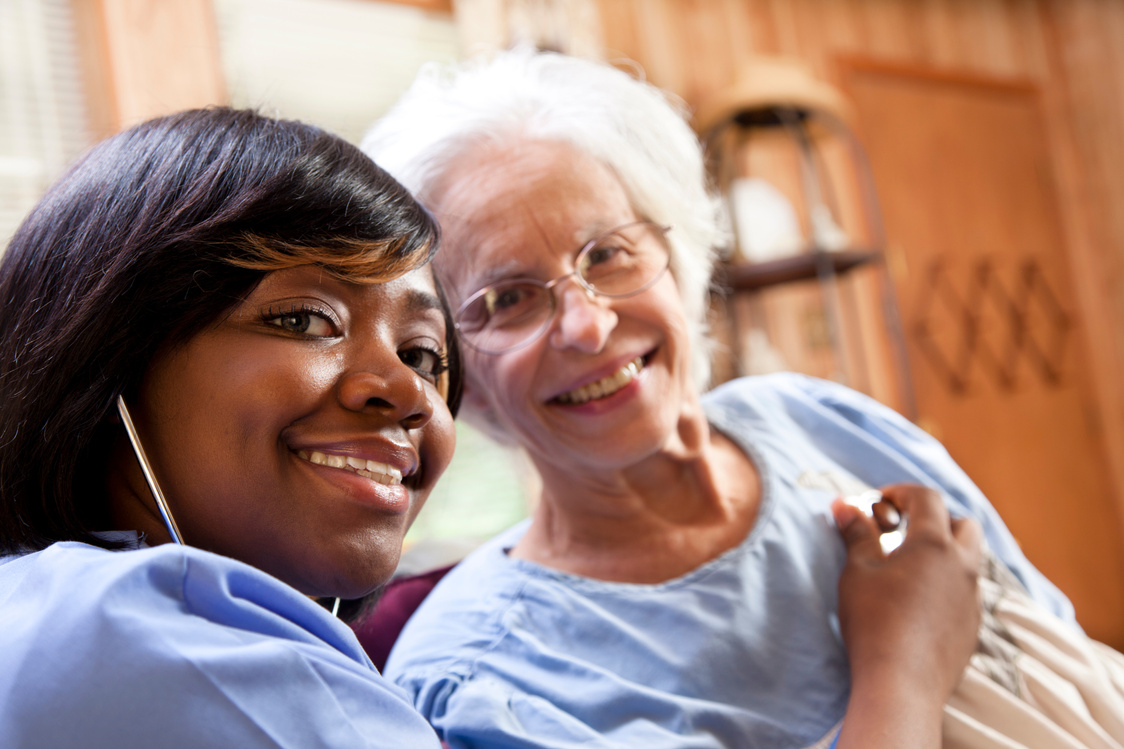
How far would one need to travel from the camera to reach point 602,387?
119 centimetres

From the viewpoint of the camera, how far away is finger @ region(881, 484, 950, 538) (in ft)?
3.80

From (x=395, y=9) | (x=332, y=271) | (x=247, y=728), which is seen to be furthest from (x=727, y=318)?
(x=247, y=728)

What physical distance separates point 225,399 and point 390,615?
0.78 metres

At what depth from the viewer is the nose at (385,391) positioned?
0.74 m

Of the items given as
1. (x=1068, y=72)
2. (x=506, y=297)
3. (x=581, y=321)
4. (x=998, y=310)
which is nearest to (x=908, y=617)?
(x=581, y=321)

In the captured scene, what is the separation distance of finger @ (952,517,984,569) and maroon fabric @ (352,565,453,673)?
30.0 inches

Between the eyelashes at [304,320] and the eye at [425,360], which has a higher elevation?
the eyelashes at [304,320]

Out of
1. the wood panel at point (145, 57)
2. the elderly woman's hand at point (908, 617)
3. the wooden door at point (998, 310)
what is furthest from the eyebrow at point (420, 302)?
the wooden door at point (998, 310)

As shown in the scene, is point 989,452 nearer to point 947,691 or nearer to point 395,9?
point 395,9

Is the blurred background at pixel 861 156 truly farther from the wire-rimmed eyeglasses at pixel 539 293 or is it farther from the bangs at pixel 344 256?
the bangs at pixel 344 256

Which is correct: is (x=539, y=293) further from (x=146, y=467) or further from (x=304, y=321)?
(x=146, y=467)

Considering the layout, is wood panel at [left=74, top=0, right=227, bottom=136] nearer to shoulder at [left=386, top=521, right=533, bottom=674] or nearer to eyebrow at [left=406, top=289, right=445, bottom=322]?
shoulder at [left=386, top=521, right=533, bottom=674]

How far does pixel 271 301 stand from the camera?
0.73 meters

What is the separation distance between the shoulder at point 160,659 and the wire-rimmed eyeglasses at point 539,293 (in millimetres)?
596
